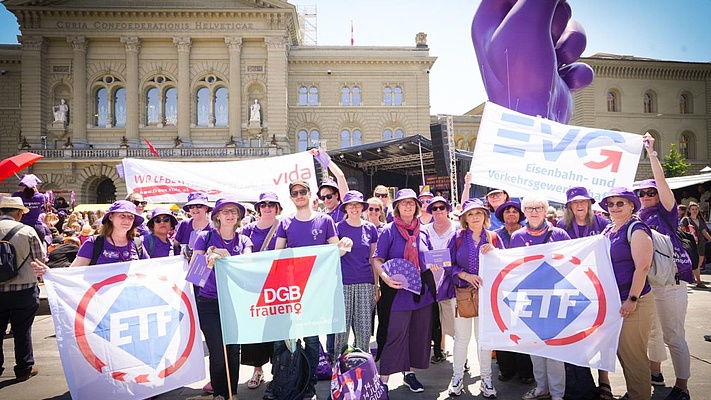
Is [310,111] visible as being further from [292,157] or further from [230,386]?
[230,386]

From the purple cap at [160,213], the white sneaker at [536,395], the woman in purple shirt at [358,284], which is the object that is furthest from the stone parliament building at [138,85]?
the white sneaker at [536,395]

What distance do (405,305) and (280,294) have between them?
124 centimetres

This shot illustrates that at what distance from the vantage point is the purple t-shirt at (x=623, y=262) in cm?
395

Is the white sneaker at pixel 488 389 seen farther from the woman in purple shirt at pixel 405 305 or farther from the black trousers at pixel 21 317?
the black trousers at pixel 21 317

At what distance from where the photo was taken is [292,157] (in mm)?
7551

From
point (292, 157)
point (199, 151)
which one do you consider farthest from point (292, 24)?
point (292, 157)

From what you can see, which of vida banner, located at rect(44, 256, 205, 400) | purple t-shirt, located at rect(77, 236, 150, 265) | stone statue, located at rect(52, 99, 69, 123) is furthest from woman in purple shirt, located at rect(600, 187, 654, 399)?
stone statue, located at rect(52, 99, 69, 123)

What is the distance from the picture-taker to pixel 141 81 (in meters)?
35.6

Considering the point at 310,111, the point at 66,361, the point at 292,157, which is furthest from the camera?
the point at 310,111

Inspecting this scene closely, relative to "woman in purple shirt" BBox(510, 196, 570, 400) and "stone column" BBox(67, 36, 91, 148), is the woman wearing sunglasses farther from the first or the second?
"stone column" BBox(67, 36, 91, 148)

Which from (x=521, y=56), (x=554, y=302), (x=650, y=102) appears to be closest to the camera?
(x=554, y=302)

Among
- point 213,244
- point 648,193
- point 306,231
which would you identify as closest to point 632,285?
point 648,193

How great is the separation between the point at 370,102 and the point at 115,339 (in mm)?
37950

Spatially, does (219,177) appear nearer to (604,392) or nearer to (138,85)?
(604,392)
